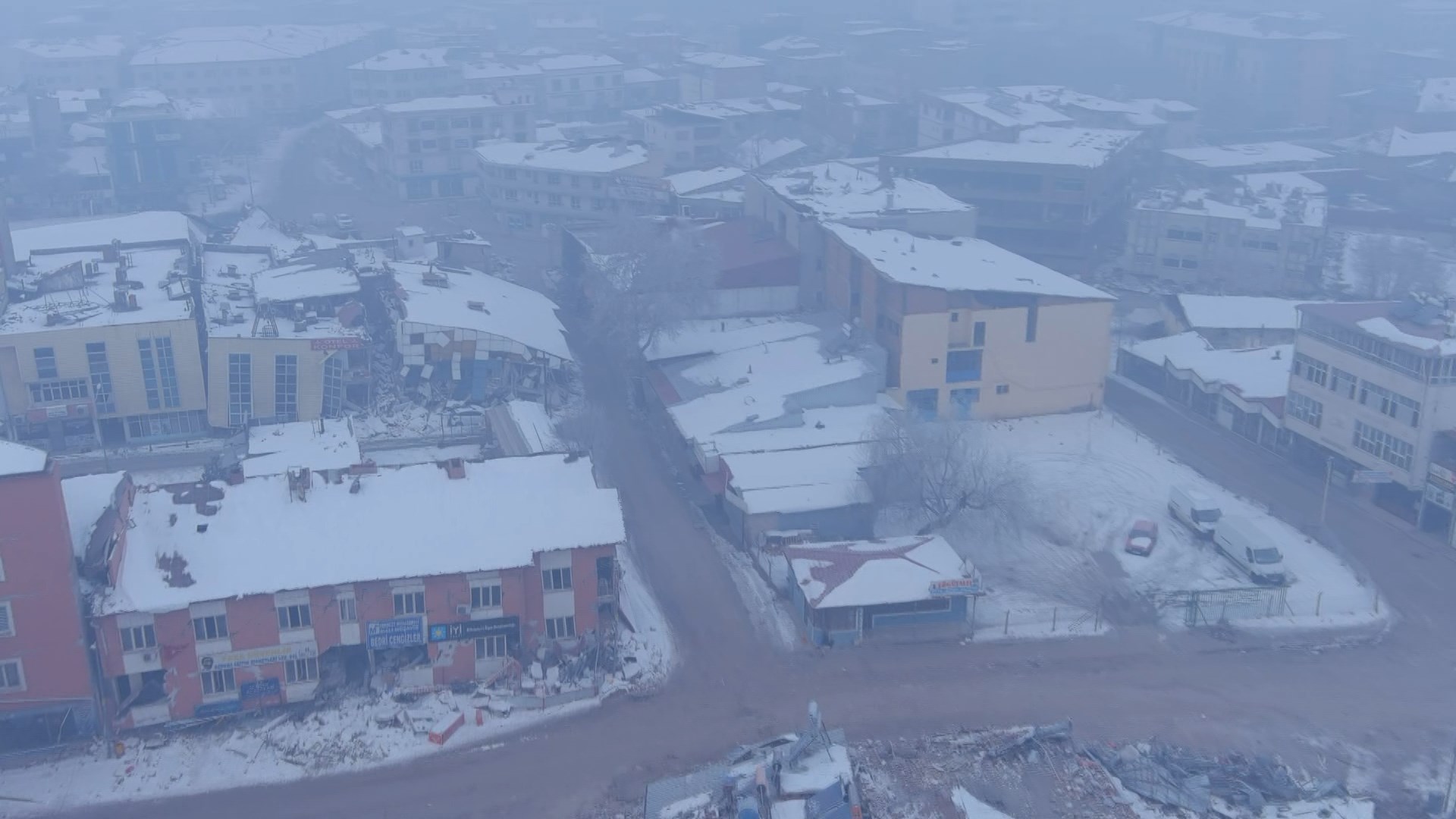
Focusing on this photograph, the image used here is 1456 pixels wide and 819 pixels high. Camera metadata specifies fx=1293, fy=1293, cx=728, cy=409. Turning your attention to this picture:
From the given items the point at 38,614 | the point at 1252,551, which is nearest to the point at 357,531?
the point at 38,614

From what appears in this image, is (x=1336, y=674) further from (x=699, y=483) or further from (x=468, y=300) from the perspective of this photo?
(x=468, y=300)

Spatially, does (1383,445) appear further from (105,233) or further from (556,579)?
(105,233)

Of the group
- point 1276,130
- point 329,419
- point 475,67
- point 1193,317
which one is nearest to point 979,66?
point 1276,130

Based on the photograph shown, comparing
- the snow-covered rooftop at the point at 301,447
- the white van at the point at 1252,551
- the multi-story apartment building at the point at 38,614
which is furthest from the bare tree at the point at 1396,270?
the multi-story apartment building at the point at 38,614

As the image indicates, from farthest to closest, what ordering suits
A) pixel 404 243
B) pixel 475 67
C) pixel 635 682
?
1. pixel 475 67
2. pixel 404 243
3. pixel 635 682

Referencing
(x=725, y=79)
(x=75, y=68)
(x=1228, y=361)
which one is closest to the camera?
(x=1228, y=361)

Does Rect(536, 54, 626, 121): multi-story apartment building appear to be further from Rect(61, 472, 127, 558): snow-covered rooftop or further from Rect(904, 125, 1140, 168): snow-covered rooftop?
Rect(61, 472, 127, 558): snow-covered rooftop

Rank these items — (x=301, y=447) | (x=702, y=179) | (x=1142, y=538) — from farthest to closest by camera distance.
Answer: (x=702, y=179) → (x=301, y=447) → (x=1142, y=538)
